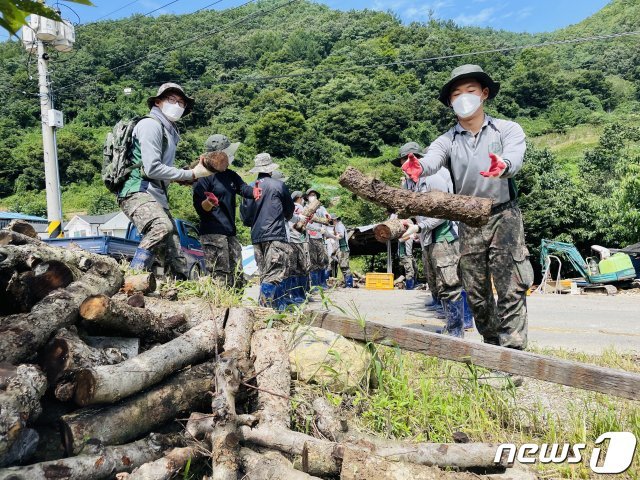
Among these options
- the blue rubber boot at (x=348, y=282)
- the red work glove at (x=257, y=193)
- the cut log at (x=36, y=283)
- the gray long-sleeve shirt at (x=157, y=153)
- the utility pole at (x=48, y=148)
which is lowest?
the blue rubber boot at (x=348, y=282)

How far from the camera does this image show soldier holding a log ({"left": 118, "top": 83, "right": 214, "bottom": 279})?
17.9 feet

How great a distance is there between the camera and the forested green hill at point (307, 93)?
63.8 meters

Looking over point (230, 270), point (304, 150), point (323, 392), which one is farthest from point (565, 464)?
point (304, 150)

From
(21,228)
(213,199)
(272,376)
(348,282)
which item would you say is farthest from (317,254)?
(272,376)

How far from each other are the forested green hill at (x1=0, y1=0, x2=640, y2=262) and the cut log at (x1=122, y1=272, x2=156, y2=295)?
36.8 metres

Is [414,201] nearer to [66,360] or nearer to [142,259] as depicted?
[66,360]

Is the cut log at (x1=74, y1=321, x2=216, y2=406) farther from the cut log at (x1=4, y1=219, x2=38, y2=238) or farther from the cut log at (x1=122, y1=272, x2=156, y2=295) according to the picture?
the cut log at (x1=4, y1=219, x2=38, y2=238)

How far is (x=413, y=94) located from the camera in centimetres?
8488

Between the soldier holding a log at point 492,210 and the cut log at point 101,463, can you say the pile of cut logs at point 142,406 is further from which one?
the soldier holding a log at point 492,210

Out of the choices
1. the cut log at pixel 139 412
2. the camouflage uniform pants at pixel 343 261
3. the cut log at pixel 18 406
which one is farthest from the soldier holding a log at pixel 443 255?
the camouflage uniform pants at pixel 343 261

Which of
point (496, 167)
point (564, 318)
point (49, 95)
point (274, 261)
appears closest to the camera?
point (496, 167)

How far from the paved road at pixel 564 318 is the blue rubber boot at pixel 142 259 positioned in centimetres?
213

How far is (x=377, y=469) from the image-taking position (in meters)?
2.47

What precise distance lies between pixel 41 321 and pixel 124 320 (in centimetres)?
52
